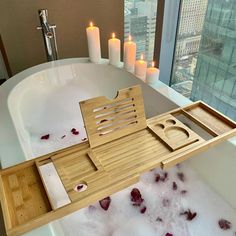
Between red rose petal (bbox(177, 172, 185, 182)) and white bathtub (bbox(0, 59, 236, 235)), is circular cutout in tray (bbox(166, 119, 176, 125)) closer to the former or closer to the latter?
white bathtub (bbox(0, 59, 236, 235))

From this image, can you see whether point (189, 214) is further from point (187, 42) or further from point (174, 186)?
point (187, 42)

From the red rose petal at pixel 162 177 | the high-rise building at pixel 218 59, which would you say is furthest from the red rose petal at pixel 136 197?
the high-rise building at pixel 218 59

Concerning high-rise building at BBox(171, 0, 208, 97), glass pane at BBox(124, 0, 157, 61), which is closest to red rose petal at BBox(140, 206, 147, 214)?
high-rise building at BBox(171, 0, 208, 97)

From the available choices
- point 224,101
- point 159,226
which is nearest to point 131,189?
point 159,226

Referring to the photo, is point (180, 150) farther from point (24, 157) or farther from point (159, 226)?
point (24, 157)

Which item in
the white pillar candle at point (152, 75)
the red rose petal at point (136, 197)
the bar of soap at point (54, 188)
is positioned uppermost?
the white pillar candle at point (152, 75)

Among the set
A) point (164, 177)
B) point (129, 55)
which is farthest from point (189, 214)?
point (129, 55)

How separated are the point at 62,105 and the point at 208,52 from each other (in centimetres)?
111

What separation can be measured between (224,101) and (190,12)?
2.24 feet

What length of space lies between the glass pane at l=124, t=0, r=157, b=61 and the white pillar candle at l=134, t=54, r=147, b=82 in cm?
60

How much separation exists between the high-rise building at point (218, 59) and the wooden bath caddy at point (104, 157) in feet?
1.89

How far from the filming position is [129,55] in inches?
62.4

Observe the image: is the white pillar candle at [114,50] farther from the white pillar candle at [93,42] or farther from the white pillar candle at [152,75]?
the white pillar candle at [152,75]

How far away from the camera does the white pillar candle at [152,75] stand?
1.46 meters
